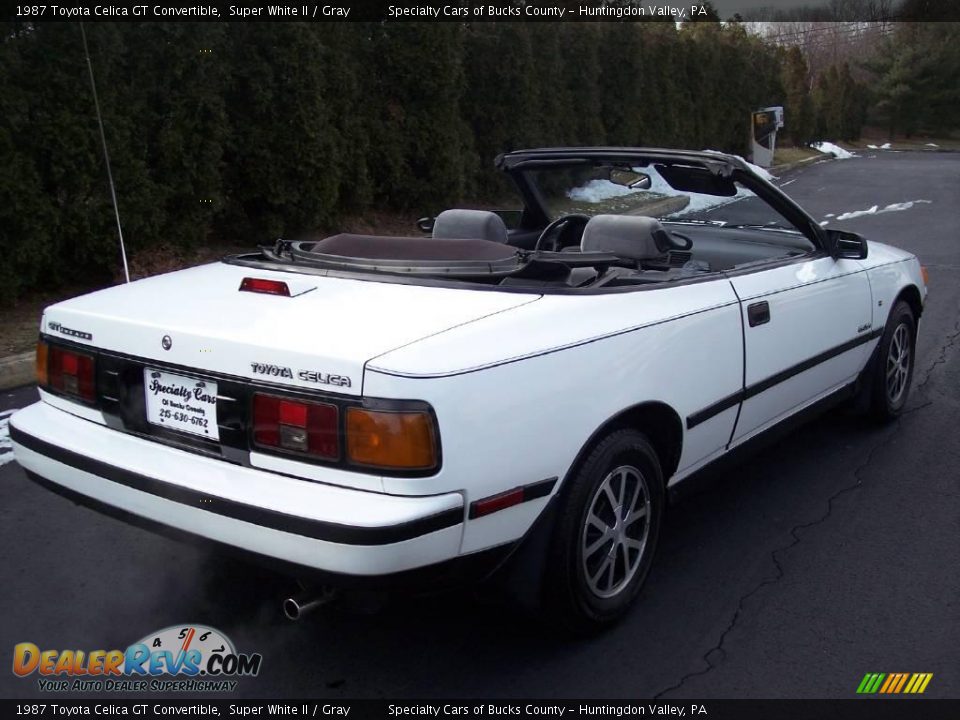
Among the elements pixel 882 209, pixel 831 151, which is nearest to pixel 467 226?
pixel 882 209

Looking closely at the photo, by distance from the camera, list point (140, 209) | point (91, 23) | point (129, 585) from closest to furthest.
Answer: point (129, 585) → point (91, 23) → point (140, 209)

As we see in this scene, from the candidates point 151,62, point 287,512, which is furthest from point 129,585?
point 151,62

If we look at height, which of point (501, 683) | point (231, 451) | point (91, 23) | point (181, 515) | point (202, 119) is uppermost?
point (91, 23)

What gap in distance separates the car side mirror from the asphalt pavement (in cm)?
106

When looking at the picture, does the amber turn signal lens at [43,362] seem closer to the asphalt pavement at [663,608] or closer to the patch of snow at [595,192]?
the asphalt pavement at [663,608]

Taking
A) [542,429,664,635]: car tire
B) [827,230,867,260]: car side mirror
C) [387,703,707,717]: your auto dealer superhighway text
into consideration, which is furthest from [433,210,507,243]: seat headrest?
[387,703,707,717]: your auto dealer superhighway text

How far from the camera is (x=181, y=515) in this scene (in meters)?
2.63

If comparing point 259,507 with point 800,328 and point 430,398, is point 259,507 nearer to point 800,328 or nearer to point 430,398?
point 430,398

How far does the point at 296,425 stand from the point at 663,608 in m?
1.58

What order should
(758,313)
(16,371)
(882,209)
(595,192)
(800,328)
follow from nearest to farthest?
(758,313), (800,328), (16,371), (882,209), (595,192)

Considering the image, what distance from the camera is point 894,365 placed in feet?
16.7

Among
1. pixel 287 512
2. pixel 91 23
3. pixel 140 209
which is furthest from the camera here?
pixel 140 209

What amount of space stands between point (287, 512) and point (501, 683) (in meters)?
0.93

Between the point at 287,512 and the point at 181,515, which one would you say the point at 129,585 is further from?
the point at 287,512
